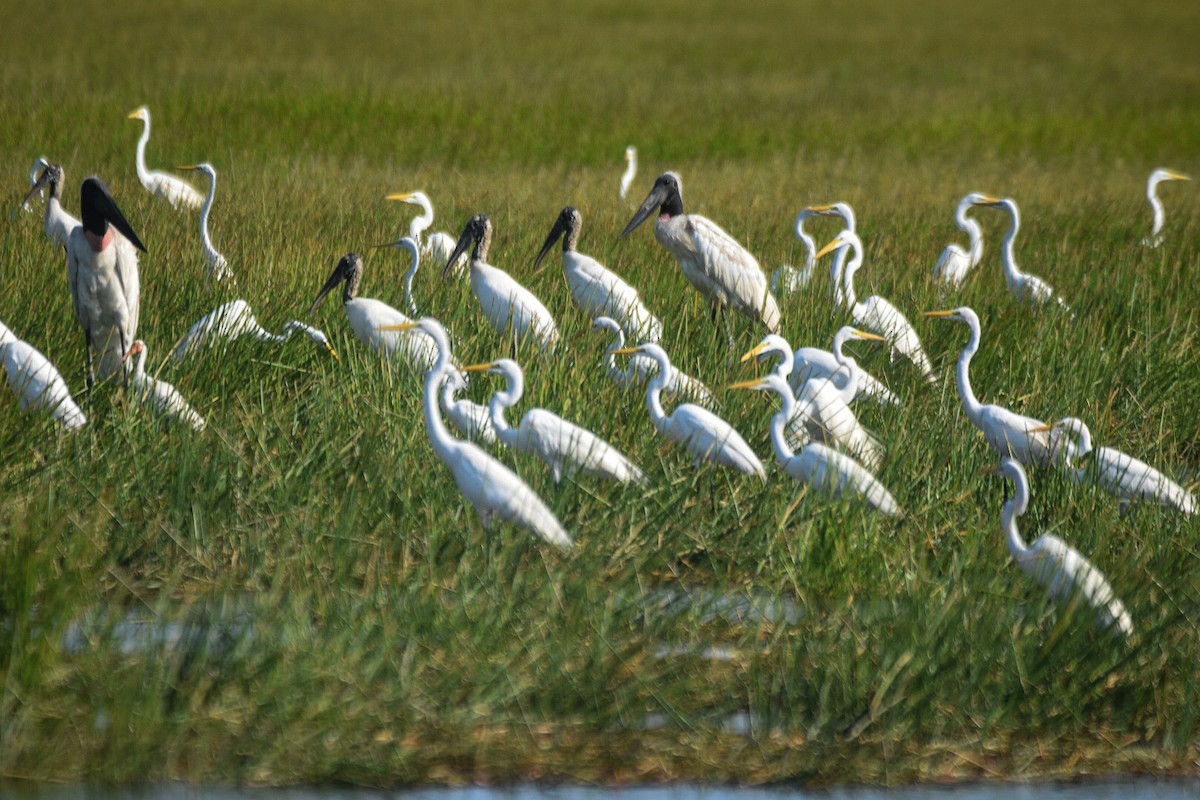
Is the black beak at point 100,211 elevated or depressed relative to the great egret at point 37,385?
elevated

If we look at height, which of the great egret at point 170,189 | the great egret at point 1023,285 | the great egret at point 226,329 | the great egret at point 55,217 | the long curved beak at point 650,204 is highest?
the long curved beak at point 650,204

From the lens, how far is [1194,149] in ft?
67.9

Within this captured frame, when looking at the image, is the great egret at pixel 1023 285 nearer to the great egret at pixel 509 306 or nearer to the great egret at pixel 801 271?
the great egret at pixel 801 271

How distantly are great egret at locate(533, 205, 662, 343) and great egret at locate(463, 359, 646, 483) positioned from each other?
5.45 feet

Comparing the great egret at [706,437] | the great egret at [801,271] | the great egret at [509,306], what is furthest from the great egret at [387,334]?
the great egret at [801,271]

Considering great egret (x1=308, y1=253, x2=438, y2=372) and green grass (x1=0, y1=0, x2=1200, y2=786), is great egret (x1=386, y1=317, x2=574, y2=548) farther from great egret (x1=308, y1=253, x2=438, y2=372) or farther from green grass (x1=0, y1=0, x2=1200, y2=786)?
great egret (x1=308, y1=253, x2=438, y2=372)

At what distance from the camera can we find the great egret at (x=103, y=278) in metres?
6.28

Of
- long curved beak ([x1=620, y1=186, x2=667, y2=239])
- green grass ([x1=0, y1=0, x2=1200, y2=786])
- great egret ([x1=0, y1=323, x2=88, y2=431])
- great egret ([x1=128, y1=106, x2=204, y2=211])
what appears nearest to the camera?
green grass ([x1=0, y1=0, x2=1200, y2=786])

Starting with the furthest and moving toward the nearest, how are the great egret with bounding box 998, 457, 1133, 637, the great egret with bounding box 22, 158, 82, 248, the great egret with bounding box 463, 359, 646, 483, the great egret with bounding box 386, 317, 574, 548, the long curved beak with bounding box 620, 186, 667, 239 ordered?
the long curved beak with bounding box 620, 186, 667, 239 → the great egret with bounding box 22, 158, 82, 248 → the great egret with bounding box 463, 359, 646, 483 → the great egret with bounding box 386, 317, 574, 548 → the great egret with bounding box 998, 457, 1133, 637

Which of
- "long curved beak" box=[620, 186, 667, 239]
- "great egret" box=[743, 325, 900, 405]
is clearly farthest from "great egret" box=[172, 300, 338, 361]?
"long curved beak" box=[620, 186, 667, 239]

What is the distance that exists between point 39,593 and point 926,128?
58.3 feet

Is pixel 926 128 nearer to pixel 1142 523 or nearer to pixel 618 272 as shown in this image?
pixel 618 272

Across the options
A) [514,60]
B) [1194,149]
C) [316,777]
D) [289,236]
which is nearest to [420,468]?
[316,777]

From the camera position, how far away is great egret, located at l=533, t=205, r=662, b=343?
6.98 m
